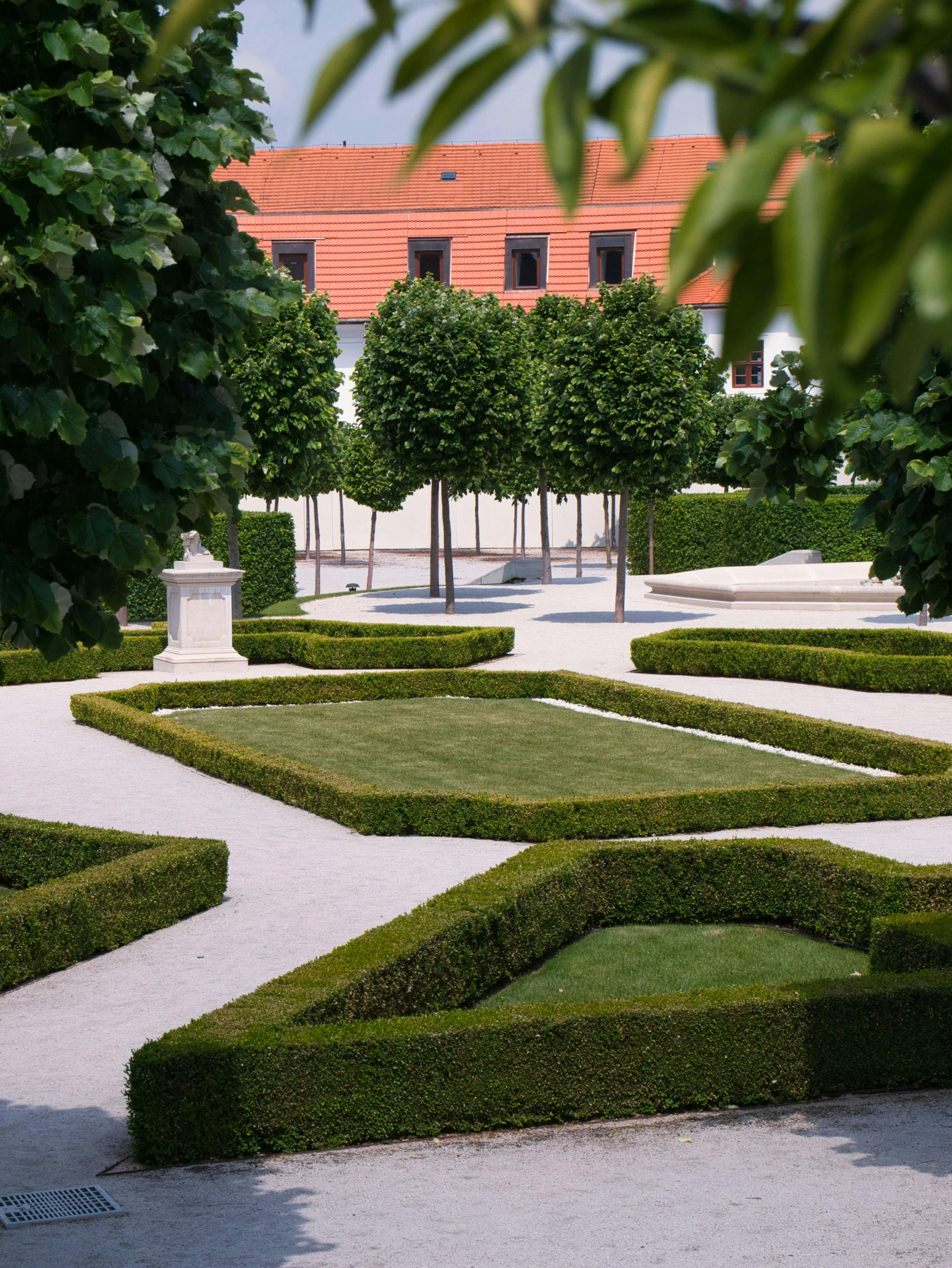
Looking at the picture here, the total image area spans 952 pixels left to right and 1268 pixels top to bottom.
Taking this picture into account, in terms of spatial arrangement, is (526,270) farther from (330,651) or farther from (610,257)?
(330,651)

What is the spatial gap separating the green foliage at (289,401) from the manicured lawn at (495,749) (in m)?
8.56

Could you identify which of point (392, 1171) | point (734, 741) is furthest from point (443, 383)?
point (392, 1171)

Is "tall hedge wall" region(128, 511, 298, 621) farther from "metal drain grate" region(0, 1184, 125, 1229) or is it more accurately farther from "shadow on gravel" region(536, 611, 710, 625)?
"metal drain grate" region(0, 1184, 125, 1229)

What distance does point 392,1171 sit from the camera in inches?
198

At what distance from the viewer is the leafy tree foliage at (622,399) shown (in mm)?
23734

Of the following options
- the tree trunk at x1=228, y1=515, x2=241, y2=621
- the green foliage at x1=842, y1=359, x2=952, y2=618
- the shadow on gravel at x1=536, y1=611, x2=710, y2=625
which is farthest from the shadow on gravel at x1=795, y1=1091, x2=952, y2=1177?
the shadow on gravel at x1=536, y1=611, x2=710, y2=625

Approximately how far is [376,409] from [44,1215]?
22.4m

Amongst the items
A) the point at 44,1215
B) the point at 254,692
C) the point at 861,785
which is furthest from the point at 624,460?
the point at 44,1215

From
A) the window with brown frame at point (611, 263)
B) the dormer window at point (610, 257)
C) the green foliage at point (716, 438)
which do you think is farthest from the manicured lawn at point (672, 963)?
the window with brown frame at point (611, 263)

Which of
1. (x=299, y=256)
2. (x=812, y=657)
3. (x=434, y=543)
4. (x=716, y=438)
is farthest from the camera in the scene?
(x=716, y=438)

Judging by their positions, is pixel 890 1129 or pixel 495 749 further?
pixel 495 749

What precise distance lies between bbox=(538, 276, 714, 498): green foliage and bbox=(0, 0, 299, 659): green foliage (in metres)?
20.3

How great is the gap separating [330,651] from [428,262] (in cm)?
2615

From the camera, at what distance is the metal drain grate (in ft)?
14.7
